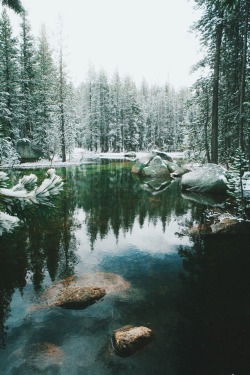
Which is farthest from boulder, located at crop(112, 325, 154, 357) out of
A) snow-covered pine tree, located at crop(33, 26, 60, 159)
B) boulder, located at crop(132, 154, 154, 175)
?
snow-covered pine tree, located at crop(33, 26, 60, 159)

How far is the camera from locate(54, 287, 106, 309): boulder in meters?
5.52

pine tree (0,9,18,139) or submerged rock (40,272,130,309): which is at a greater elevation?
pine tree (0,9,18,139)

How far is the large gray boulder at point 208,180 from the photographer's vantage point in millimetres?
15781

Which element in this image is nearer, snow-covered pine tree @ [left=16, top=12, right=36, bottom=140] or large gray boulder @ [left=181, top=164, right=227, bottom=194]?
large gray boulder @ [left=181, top=164, right=227, bottom=194]

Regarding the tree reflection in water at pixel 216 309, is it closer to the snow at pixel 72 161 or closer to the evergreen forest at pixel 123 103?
the evergreen forest at pixel 123 103

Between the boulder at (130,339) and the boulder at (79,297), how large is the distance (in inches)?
43.7

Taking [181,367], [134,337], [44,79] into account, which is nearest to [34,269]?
[134,337]

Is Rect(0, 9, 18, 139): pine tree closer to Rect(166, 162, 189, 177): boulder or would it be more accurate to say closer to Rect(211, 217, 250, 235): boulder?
Rect(166, 162, 189, 177): boulder

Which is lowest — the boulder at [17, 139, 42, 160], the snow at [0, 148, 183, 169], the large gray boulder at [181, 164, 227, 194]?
the large gray boulder at [181, 164, 227, 194]

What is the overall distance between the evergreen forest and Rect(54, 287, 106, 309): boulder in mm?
3623

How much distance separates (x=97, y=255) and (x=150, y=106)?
7431 centimetres

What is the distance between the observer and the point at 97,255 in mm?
7992

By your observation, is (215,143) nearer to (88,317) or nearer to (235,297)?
(235,297)

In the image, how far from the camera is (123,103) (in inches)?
2547
